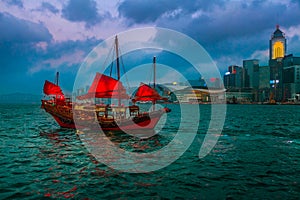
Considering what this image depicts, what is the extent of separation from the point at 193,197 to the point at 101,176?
570cm

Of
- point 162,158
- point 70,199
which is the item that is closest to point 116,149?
point 162,158

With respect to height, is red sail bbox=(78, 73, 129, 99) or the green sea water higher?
red sail bbox=(78, 73, 129, 99)

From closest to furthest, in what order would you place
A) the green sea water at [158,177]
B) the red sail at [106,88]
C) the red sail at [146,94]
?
the green sea water at [158,177] → the red sail at [106,88] → the red sail at [146,94]

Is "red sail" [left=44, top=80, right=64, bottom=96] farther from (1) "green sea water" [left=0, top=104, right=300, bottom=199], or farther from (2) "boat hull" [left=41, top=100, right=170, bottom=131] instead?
(1) "green sea water" [left=0, top=104, right=300, bottom=199]

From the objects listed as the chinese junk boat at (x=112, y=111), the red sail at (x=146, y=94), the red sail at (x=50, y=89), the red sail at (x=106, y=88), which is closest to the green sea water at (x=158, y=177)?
the chinese junk boat at (x=112, y=111)

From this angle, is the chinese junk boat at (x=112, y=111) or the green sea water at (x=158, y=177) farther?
the chinese junk boat at (x=112, y=111)

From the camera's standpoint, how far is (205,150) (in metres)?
21.0

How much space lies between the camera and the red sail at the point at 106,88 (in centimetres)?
3372

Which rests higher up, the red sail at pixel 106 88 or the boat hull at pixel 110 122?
the red sail at pixel 106 88

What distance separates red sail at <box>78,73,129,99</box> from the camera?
111ft

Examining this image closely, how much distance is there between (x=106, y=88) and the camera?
3422 centimetres

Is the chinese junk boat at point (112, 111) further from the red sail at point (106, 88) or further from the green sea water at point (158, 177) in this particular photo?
the green sea water at point (158, 177)

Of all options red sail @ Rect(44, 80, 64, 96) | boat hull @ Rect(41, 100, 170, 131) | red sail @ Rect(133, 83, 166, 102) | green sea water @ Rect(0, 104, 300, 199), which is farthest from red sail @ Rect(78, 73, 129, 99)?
red sail @ Rect(44, 80, 64, 96)

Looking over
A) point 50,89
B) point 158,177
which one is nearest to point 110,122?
point 158,177
